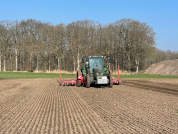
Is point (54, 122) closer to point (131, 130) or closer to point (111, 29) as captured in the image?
point (131, 130)

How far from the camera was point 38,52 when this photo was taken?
42750mm

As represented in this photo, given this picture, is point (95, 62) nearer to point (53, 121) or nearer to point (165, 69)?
point (53, 121)

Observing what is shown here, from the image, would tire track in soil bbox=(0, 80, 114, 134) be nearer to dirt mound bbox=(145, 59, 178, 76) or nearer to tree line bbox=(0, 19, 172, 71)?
tree line bbox=(0, 19, 172, 71)

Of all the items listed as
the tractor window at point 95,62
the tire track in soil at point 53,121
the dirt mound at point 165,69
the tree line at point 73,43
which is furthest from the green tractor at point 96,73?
the dirt mound at point 165,69

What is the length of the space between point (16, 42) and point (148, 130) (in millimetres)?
44390

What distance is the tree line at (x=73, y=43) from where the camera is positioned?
1533 inches

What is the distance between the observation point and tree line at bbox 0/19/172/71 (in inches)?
1533

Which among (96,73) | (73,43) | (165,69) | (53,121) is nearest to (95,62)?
(96,73)

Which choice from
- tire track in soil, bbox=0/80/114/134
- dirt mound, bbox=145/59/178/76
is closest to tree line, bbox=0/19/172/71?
dirt mound, bbox=145/59/178/76

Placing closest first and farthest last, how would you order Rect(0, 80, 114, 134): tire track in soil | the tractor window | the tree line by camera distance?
Rect(0, 80, 114, 134): tire track in soil < the tractor window < the tree line

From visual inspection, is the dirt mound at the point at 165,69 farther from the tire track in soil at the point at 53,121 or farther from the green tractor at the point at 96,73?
the tire track in soil at the point at 53,121

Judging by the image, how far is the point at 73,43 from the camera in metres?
39.4

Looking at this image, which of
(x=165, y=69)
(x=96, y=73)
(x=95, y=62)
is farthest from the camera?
(x=165, y=69)

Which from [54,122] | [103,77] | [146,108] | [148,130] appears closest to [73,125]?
[54,122]
